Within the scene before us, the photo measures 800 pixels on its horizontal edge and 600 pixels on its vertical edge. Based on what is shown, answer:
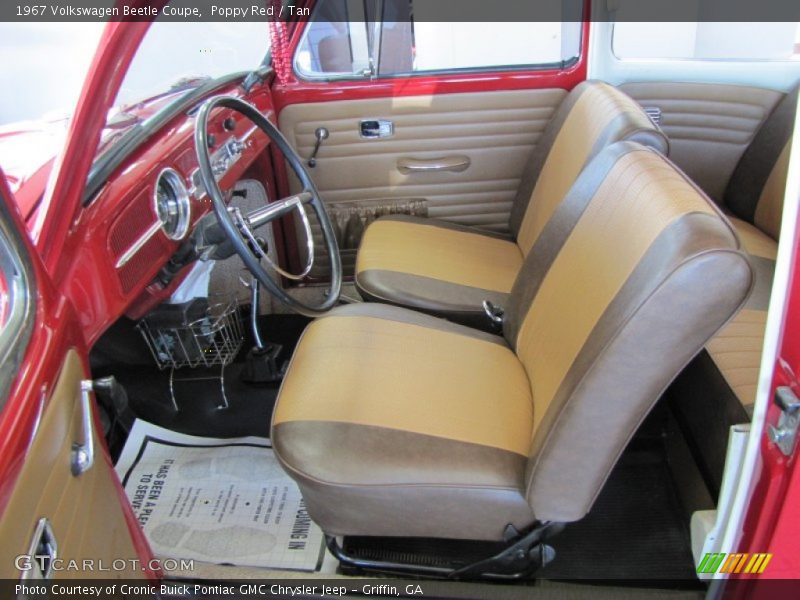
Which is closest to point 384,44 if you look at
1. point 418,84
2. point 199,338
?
point 418,84

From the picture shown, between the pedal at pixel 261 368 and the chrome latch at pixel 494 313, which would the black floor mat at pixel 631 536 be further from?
the pedal at pixel 261 368

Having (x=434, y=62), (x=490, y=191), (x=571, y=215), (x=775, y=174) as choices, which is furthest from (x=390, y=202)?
(x=775, y=174)

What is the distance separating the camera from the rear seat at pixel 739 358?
1125 millimetres

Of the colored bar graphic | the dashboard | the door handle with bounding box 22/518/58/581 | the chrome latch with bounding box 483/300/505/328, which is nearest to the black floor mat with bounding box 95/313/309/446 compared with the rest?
the dashboard

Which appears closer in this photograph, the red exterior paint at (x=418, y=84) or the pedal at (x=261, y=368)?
the pedal at (x=261, y=368)

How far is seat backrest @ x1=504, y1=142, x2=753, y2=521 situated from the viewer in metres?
0.73

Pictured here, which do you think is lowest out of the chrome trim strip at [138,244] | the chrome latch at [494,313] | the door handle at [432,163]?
the chrome latch at [494,313]

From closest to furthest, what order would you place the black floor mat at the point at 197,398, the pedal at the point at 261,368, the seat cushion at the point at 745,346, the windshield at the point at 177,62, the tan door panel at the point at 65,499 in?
the tan door panel at the point at 65,499 → the seat cushion at the point at 745,346 → the windshield at the point at 177,62 → the black floor mat at the point at 197,398 → the pedal at the point at 261,368

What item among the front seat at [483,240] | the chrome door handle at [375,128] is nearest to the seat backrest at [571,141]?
the front seat at [483,240]

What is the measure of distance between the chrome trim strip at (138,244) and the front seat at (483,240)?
2.08 feet

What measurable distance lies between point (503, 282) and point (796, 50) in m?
1.22

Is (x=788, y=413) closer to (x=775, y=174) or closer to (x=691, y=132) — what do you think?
(x=775, y=174)

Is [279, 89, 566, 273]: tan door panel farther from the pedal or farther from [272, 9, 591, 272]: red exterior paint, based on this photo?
the pedal

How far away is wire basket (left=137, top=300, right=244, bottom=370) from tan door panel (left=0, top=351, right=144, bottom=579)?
0.89 meters
